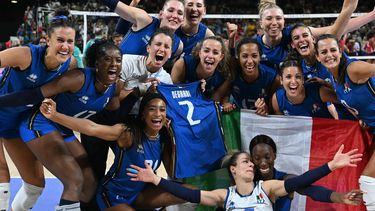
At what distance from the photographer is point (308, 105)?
399 cm

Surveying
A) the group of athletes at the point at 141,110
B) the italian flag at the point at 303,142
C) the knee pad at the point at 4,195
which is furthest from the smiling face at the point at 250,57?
the knee pad at the point at 4,195

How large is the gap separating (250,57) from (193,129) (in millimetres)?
855

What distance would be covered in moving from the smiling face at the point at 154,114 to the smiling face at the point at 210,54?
645mm

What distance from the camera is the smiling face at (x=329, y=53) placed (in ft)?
11.7

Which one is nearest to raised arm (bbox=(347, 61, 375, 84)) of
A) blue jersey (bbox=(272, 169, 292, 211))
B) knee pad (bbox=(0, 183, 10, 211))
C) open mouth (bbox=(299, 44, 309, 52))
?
open mouth (bbox=(299, 44, 309, 52))

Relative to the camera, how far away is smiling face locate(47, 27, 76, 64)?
11.3ft

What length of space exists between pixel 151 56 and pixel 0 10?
21.0 metres

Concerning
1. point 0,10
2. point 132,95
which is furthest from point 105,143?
point 0,10

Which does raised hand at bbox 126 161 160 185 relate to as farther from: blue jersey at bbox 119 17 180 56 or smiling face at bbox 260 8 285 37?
smiling face at bbox 260 8 285 37

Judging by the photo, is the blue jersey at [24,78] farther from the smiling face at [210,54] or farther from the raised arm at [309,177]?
the raised arm at [309,177]

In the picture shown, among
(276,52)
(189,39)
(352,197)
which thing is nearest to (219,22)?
(189,39)

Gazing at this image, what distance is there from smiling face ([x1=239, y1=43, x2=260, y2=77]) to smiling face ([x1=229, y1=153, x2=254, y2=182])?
96 cm

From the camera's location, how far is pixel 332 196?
3289 millimetres

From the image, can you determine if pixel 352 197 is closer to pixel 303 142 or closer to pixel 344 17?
pixel 303 142
